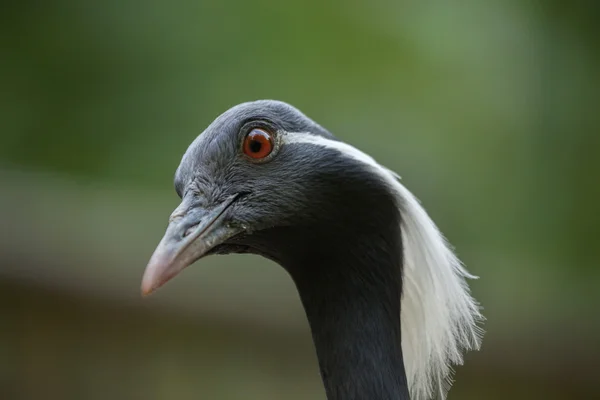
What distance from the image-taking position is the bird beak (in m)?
1.91

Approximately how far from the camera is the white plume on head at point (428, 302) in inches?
89.0

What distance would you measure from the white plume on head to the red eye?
0.19 meters

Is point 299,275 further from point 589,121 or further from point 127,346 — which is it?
point 589,121

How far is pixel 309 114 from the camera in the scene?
5.26 meters

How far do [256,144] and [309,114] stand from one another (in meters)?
3.19

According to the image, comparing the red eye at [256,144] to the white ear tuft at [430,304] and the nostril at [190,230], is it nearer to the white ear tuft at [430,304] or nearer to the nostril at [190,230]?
the nostril at [190,230]

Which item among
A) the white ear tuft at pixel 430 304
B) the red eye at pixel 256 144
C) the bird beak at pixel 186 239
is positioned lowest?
the white ear tuft at pixel 430 304

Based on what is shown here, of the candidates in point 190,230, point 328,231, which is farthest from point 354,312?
point 190,230

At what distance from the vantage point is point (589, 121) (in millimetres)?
5367

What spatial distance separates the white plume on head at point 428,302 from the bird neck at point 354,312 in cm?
10

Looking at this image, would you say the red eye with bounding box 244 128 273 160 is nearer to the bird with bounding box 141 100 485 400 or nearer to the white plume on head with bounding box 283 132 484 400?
the bird with bounding box 141 100 485 400

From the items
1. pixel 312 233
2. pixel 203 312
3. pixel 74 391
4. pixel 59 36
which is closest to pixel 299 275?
pixel 312 233

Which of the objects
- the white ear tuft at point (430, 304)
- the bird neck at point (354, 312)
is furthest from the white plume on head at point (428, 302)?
the bird neck at point (354, 312)

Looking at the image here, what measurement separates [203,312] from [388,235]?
306cm
